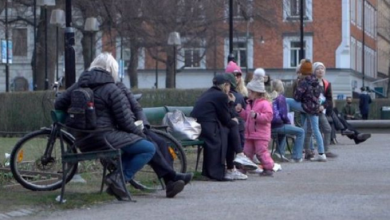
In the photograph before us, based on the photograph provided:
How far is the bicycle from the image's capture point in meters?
12.1

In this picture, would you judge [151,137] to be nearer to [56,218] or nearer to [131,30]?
[56,218]

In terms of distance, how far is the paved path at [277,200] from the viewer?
10484 millimetres

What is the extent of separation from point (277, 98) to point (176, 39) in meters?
23.2

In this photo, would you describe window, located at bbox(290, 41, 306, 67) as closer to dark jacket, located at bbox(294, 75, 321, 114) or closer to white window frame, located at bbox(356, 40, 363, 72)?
white window frame, located at bbox(356, 40, 363, 72)

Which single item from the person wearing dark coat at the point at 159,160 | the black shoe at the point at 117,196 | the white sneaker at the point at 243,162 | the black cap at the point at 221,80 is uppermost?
the black cap at the point at 221,80

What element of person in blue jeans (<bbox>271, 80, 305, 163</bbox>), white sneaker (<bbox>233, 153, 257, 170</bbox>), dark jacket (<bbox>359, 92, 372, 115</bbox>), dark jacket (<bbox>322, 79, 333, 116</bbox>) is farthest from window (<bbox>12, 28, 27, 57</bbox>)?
white sneaker (<bbox>233, 153, 257, 170</bbox>)

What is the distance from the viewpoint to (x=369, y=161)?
62.0 feet

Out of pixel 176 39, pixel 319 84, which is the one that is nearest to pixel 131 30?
pixel 176 39

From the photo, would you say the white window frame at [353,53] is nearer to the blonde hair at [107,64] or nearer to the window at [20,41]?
the window at [20,41]

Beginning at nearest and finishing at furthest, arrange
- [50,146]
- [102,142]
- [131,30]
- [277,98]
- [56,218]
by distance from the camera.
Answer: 1. [56,218]
2. [102,142]
3. [50,146]
4. [277,98]
5. [131,30]

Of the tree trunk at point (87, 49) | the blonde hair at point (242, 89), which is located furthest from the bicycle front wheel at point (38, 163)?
the tree trunk at point (87, 49)

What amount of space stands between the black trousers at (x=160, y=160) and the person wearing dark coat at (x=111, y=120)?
33cm

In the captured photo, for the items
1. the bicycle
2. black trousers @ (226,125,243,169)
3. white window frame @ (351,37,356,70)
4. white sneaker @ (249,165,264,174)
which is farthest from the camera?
white window frame @ (351,37,356,70)

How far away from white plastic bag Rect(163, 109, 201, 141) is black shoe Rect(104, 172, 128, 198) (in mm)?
3284
